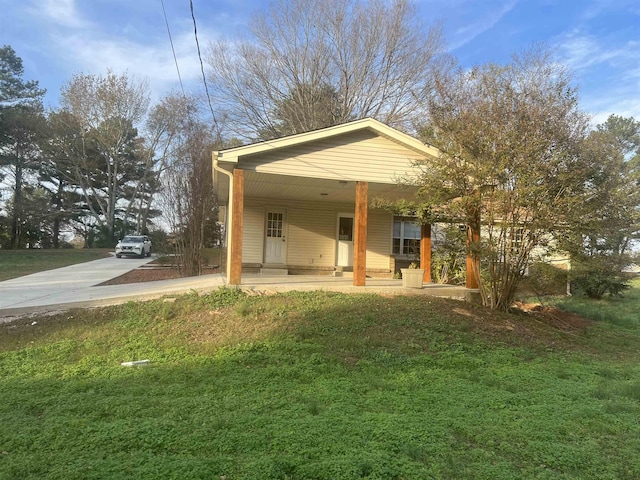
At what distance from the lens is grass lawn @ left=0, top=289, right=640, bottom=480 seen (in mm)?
2951

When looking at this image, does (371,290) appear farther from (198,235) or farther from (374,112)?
(374,112)

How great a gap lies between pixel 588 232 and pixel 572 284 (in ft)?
33.1

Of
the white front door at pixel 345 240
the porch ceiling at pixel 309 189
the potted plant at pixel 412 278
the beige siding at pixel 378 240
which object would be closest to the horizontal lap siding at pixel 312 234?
the white front door at pixel 345 240

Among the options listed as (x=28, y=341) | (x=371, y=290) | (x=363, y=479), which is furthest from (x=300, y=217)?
(x=363, y=479)

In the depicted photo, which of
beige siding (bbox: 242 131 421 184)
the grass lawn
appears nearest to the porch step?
beige siding (bbox: 242 131 421 184)

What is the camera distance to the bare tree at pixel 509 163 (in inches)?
297

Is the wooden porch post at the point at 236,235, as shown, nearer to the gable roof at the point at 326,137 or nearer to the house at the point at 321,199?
the house at the point at 321,199

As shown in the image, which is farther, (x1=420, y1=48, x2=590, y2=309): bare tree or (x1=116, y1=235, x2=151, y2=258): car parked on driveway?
(x1=116, y1=235, x2=151, y2=258): car parked on driveway

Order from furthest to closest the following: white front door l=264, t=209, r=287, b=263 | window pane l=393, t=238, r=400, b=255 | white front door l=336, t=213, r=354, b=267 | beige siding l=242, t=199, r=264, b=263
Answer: window pane l=393, t=238, r=400, b=255, white front door l=336, t=213, r=354, b=267, white front door l=264, t=209, r=287, b=263, beige siding l=242, t=199, r=264, b=263

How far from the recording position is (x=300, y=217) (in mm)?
13758

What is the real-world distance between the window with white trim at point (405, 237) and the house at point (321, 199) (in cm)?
3

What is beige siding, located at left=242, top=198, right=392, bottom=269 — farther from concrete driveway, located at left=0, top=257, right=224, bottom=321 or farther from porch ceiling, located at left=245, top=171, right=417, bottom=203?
concrete driveway, located at left=0, top=257, right=224, bottom=321

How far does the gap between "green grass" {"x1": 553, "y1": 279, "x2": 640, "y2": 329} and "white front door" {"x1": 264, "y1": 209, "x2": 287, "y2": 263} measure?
829 cm

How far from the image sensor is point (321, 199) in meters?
13.6
